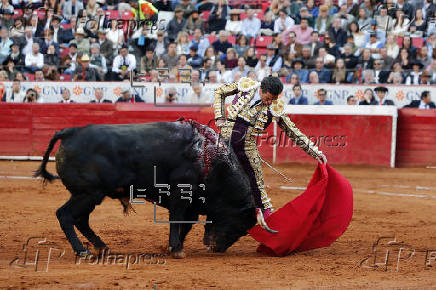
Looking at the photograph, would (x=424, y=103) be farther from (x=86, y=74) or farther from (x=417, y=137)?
(x=86, y=74)

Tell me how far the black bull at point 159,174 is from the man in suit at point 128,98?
6.82 m

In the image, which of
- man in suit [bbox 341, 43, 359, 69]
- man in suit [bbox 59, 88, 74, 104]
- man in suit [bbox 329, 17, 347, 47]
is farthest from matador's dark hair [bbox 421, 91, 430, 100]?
man in suit [bbox 59, 88, 74, 104]

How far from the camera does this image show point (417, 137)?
11727mm

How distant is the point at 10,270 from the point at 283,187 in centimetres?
537

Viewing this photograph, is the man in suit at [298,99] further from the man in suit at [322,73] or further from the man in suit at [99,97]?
the man in suit at [99,97]

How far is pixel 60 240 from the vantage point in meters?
5.90

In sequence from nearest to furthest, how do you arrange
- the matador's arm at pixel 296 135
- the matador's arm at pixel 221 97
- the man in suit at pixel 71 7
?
1. the matador's arm at pixel 221 97
2. the matador's arm at pixel 296 135
3. the man in suit at pixel 71 7

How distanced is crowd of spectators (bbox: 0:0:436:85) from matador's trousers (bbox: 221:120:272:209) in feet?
19.4

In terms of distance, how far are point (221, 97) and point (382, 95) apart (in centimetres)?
666

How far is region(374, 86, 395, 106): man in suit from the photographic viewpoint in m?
11.5

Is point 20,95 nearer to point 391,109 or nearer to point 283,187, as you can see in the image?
point 283,187

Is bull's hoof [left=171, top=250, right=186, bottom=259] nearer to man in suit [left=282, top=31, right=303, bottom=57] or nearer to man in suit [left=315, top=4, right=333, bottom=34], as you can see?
man in suit [left=282, top=31, right=303, bottom=57]

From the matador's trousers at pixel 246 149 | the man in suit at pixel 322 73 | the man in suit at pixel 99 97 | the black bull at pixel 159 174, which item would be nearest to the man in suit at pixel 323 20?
the man in suit at pixel 322 73

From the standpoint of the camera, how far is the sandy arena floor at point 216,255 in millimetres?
4488
